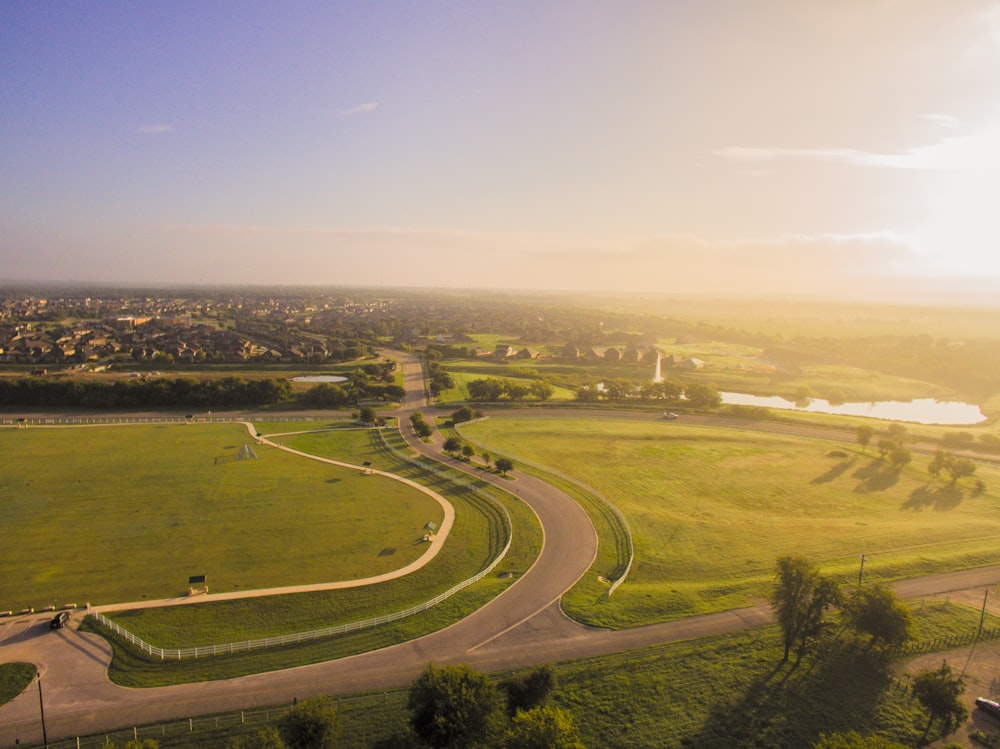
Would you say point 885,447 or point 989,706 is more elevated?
point 885,447

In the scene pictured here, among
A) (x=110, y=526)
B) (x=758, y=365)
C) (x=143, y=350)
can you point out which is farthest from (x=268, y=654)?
(x=758, y=365)

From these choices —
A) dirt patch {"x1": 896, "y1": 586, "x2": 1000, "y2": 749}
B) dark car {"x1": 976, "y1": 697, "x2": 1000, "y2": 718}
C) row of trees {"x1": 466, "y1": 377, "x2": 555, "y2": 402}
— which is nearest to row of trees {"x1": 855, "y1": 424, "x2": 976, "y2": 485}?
dirt patch {"x1": 896, "y1": 586, "x2": 1000, "y2": 749}

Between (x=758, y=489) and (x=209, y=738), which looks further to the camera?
(x=758, y=489)

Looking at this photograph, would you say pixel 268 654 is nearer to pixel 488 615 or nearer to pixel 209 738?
pixel 209 738

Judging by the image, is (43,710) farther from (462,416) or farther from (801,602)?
(462,416)

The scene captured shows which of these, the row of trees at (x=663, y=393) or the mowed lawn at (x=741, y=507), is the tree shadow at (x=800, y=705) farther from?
the row of trees at (x=663, y=393)

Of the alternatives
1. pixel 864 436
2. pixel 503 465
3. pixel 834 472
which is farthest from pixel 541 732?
pixel 864 436
